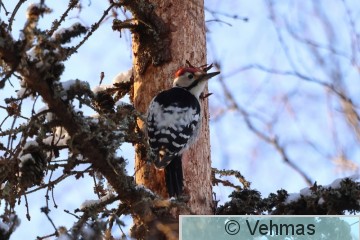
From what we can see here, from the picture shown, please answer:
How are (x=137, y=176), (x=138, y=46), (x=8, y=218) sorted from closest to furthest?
(x=8, y=218) → (x=137, y=176) → (x=138, y=46)

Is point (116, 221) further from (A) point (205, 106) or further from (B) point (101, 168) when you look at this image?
(A) point (205, 106)

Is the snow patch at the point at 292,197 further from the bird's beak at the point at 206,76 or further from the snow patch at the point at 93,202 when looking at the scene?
the bird's beak at the point at 206,76

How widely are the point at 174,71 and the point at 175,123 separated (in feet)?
1.16

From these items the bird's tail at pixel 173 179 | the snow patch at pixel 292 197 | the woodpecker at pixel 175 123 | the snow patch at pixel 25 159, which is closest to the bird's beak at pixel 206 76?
the woodpecker at pixel 175 123

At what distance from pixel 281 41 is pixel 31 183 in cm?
335

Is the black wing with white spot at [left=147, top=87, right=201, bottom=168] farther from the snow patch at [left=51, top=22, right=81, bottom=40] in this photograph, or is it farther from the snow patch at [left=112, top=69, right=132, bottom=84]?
the snow patch at [left=51, top=22, right=81, bottom=40]

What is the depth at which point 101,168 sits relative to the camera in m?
3.42

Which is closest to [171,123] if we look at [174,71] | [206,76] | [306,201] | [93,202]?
[174,71]

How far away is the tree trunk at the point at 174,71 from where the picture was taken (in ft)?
13.6

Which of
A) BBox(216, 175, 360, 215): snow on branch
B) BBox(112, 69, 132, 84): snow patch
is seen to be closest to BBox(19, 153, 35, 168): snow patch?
BBox(216, 175, 360, 215): snow on branch

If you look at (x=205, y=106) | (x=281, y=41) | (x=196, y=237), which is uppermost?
(x=281, y=41)

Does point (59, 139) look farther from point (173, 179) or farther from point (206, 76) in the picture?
point (206, 76)

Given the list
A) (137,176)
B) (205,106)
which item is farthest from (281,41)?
(137,176)

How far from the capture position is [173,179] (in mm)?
3965
